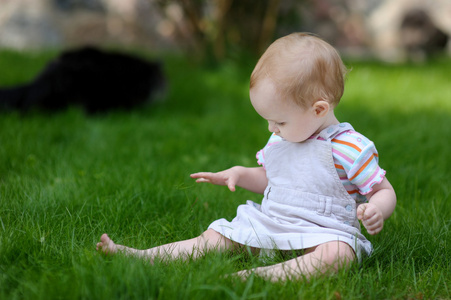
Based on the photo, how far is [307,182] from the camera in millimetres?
1864

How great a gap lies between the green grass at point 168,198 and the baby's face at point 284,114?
1.63ft

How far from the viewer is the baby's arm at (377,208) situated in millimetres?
1665

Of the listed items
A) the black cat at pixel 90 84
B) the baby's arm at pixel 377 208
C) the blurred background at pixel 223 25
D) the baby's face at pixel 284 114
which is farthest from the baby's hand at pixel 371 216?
the blurred background at pixel 223 25

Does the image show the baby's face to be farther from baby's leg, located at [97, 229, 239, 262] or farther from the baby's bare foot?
the baby's bare foot

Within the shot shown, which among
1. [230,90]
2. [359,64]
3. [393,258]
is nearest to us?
[393,258]

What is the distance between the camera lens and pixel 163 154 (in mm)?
3469

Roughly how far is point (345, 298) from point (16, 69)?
5.39 meters

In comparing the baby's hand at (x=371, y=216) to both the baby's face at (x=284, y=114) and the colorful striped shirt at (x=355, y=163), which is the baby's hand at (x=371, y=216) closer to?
the colorful striped shirt at (x=355, y=163)

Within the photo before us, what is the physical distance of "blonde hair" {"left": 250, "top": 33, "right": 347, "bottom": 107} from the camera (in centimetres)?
177

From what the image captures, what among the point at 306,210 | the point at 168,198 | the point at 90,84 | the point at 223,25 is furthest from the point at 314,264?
the point at 223,25

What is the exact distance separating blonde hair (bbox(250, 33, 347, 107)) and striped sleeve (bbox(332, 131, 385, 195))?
169 mm

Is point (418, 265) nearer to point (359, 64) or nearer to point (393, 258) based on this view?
point (393, 258)

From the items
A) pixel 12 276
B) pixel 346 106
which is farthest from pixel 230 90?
pixel 12 276

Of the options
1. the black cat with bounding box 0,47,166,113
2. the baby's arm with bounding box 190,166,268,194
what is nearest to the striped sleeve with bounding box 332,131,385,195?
the baby's arm with bounding box 190,166,268,194
